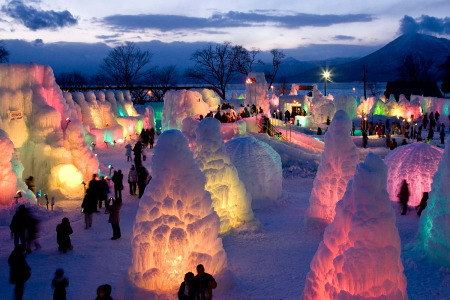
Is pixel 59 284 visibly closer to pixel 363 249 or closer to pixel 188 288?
pixel 188 288

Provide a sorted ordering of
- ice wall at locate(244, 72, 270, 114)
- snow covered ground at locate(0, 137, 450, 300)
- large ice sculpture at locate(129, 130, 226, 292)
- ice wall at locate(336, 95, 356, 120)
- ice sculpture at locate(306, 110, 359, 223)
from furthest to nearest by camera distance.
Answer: ice wall at locate(336, 95, 356, 120)
ice wall at locate(244, 72, 270, 114)
ice sculpture at locate(306, 110, 359, 223)
snow covered ground at locate(0, 137, 450, 300)
large ice sculpture at locate(129, 130, 226, 292)

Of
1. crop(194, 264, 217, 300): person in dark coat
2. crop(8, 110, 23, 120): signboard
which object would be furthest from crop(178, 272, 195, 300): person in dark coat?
crop(8, 110, 23, 120): signboard

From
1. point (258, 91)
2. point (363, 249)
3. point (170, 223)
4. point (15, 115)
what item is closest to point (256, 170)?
point (170, 223)

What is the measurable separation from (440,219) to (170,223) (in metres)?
5.61

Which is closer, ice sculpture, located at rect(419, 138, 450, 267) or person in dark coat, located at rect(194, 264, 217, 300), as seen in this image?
person in dark coat, located at rect(194, 264, 217, 300)

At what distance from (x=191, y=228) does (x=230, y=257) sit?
7.89 feet

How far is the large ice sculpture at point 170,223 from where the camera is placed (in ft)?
23.7

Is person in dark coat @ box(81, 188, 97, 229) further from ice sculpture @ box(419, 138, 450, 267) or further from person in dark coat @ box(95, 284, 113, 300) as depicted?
ice sculpture @ box(419, 138, 450, 267)

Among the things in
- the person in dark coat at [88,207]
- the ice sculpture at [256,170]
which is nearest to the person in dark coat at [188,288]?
the person in dark coat at [88,207]

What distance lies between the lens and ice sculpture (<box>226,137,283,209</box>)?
13.5 metres

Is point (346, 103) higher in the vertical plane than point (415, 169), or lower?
higher

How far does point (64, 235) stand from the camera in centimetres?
917

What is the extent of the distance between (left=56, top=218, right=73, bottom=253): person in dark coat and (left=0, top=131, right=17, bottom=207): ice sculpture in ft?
10.5

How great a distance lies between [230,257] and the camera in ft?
30.8
